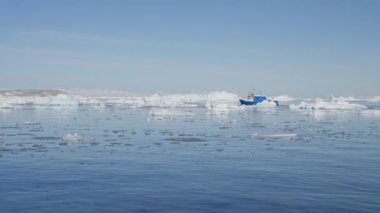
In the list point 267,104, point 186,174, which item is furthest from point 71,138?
point 267,104

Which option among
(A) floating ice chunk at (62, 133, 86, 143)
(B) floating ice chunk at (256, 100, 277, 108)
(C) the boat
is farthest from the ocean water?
(C) the boat

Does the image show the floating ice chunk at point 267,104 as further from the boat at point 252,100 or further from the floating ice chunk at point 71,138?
the floating ice chunk at point 71,138

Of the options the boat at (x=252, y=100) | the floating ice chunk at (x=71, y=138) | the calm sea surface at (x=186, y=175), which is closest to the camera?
the calm sea surface at (x=186, y=175)

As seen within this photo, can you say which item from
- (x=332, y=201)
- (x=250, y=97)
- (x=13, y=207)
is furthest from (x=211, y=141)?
(x=250, y=97)

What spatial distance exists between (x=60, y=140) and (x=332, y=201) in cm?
1230

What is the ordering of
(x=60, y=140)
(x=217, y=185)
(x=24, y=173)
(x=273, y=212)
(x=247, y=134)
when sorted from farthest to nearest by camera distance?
1. (x=247, y=134)
2. (x=60, y=140)
3. (x=24, y=173)
4. (x=217, y=185)
5. (x=273, y=212)

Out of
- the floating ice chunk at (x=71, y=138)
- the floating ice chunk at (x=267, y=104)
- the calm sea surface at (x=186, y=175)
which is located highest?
the floating ice chunk at (x=267, y=104)

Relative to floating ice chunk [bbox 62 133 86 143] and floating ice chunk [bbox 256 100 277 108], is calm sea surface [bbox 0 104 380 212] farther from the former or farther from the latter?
floating ice chunk [bbox 256 100 277 108]

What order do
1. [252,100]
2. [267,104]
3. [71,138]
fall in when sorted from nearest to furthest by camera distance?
[71,138]
[267,104]
[252,100]

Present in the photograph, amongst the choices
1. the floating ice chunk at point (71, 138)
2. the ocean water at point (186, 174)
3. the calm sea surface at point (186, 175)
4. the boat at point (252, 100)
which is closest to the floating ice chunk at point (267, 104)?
the boat at point (252, 100)

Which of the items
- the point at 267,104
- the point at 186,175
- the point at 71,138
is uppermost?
the point at 267,104

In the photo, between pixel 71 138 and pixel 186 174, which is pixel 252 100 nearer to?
pixel 71 138

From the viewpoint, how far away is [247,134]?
22.5 m

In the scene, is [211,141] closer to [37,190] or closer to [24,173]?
[24,173]
